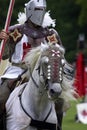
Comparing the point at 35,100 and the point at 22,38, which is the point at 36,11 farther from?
the point at 35,100

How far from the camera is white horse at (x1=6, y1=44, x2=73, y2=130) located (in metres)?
10.7

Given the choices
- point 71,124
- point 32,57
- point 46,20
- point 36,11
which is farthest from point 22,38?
point 71,124

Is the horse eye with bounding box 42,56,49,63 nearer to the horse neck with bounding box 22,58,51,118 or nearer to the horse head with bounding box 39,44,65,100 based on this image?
the horse head with bounding box 39,44,65,100

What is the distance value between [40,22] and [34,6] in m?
0.28

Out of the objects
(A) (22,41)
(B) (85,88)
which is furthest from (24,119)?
(B) (85,88)

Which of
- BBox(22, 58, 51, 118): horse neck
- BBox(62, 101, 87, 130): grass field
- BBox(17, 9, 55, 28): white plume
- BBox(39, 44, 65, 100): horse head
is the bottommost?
BBox(62, 101, 87, 130): grass field

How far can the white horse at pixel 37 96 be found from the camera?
10719 millimetres

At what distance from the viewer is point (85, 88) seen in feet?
94.0

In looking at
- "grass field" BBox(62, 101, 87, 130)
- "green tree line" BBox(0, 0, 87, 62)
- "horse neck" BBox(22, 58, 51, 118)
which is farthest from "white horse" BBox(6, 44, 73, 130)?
"green tree line" BBox(0, 0, 87, 62)

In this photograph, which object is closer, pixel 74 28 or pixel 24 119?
pixel 24 119

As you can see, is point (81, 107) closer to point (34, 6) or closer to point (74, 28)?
point (34, 6)

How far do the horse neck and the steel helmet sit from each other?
1097 mm

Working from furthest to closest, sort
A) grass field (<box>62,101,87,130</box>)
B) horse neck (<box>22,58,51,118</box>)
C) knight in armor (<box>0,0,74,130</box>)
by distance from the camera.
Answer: grass field (<box>62,101,87,130</box>), knight in armor (<box>0,0,74,130</box>), horse neck (<box>22,58,51,118</box>)

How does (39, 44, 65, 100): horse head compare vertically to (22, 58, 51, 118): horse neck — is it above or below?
above
